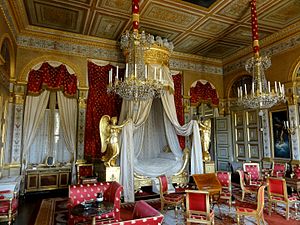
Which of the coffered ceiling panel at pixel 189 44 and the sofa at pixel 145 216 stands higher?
the coffered ceiling panel at pixel 189 44

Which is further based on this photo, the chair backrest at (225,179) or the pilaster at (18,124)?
the pilaster at (18,124)

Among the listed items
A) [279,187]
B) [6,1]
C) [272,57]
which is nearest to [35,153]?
[6,1]

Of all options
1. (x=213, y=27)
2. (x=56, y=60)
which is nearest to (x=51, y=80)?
(x=56, y=60)

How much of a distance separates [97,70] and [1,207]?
4.66 m

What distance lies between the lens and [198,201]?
3557mm

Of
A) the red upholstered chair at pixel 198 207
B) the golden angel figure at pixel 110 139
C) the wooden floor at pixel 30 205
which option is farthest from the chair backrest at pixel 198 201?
the wooden floor at pixel 30 205

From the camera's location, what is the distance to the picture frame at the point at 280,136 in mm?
7020

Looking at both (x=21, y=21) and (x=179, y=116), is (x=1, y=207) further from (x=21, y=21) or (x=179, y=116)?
(x=179, y=116)

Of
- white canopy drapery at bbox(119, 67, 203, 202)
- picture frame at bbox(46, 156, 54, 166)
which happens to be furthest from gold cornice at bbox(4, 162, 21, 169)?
white canopy drapery at bbox(119, 67, 203, 202)

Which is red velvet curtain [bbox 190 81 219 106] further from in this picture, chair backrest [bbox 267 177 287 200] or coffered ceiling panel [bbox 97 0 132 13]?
chair backrest [bbox 267 177 287 200]

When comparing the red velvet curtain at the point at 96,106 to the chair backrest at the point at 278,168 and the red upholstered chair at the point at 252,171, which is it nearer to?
the red upholstered chair at the point at 252,171

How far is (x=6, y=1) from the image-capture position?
500 cm

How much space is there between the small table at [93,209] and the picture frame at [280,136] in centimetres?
588

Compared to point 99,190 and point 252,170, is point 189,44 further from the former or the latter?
point 99,190
